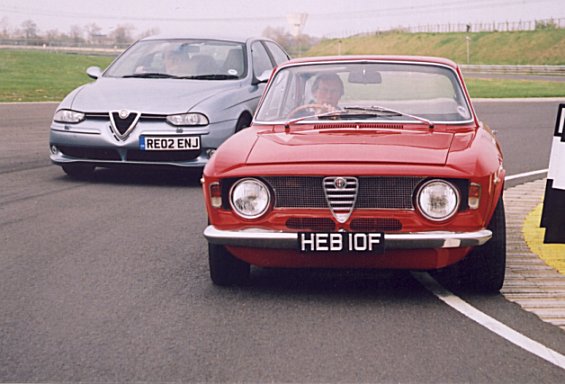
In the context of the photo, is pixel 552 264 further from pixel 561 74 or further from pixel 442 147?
pixel 561 74

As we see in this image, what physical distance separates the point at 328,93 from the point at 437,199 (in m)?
1.79

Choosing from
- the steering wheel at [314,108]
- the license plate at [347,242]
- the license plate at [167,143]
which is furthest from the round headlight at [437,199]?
the license plate at [167,143]

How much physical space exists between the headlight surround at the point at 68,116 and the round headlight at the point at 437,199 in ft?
18.6

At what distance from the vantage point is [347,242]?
491 centimetres

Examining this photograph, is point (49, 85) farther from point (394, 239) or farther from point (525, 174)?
point (394, 239)

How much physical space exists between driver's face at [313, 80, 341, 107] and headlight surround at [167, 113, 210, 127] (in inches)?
131

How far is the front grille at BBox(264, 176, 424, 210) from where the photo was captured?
195 inches

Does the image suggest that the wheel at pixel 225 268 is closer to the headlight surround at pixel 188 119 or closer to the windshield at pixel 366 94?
the windshield at pixel 366 94

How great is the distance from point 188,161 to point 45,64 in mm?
39810

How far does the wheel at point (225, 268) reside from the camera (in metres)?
5.40

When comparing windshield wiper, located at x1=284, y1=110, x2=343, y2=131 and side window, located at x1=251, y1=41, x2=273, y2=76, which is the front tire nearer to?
windshield wiper, located at x1=284, y1=110, x2=343, y2=131

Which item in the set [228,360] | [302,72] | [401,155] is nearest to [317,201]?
[401,155]

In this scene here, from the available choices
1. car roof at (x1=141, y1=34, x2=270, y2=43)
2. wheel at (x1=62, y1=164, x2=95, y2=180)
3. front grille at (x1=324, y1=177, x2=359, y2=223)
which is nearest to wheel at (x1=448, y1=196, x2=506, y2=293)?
front grille at (x1=324, y1=177, x2=359, y2=223)

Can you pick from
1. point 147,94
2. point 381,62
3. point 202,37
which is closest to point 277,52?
point 202,37
